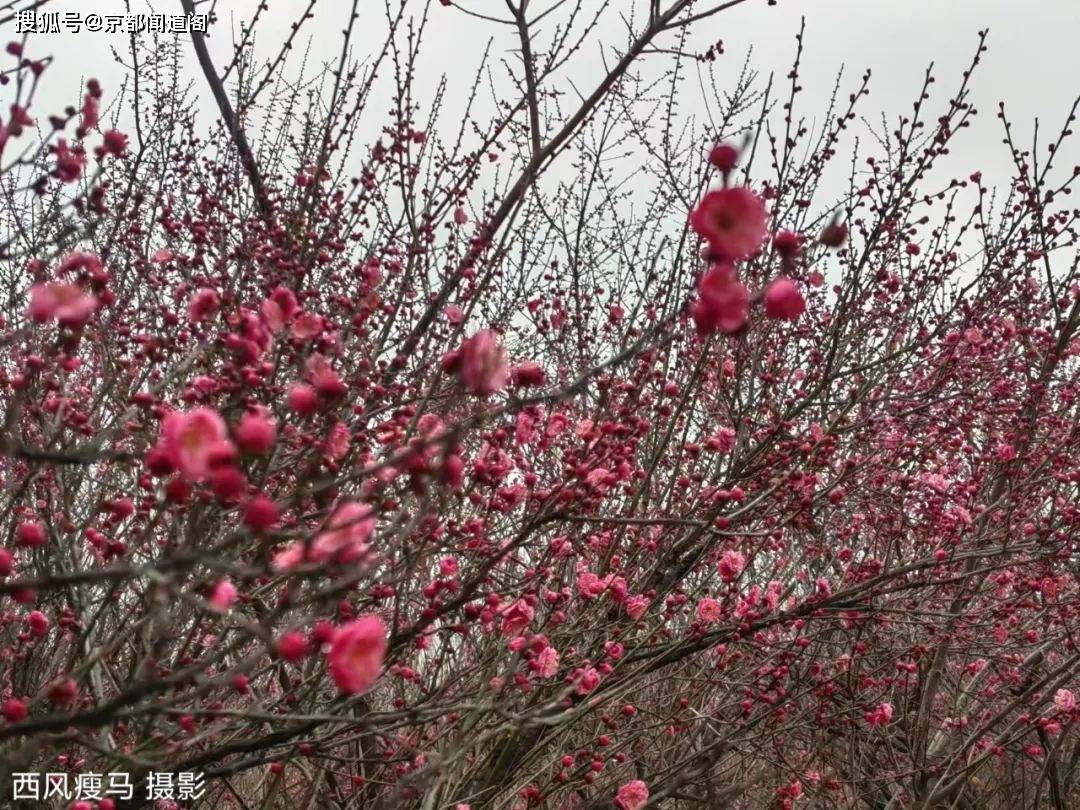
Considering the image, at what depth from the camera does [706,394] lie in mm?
6309

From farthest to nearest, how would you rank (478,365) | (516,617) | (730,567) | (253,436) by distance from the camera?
(730,567) → (516,617) → (478,365) → (253,436)

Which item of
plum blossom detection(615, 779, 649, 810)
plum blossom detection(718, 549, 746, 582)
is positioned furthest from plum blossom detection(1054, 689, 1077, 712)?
plum blossom detection(615, 779, 649, 810)

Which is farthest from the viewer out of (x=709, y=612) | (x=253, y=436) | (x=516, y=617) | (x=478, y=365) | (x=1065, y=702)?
(x=1065, y=702)

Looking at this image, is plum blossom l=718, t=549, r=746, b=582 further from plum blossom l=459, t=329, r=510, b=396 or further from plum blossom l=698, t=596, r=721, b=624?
plum blossom l=459, t=329, r=510, b=396

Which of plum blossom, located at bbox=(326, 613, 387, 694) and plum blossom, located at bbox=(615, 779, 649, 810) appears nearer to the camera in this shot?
plum blossom, located at bbox=(326, 613, 387, 694)

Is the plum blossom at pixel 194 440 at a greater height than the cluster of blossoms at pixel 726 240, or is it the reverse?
the cluster of blossoms at pixel 726 240

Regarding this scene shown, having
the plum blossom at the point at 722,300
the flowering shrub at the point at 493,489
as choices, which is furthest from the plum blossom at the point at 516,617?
the plum blossom at the point at 722,300

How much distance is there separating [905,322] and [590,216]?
8.80ft


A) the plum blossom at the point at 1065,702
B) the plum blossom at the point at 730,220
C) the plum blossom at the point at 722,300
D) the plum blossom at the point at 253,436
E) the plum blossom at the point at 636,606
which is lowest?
the plum blossom at the point at 1065,702

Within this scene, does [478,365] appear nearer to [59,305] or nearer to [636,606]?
[59,305]

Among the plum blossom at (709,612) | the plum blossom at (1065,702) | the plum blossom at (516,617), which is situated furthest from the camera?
the plum blossom at (1065,702)

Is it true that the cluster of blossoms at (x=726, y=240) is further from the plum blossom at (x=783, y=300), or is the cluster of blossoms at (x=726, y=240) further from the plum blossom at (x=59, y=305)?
the plum blossom at (x=59, y=305)

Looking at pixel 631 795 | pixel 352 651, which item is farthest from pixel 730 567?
pixel 352 651

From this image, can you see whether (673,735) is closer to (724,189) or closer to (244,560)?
(244,560)
